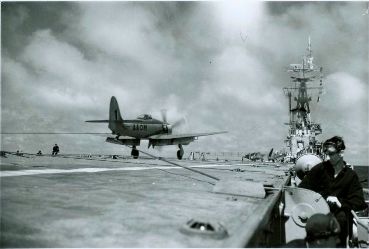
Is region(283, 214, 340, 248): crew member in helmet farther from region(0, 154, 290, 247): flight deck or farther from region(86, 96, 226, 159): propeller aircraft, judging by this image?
region(86, 96, 226, 159): propeller aircraft

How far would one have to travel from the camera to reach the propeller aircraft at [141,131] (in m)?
32.4

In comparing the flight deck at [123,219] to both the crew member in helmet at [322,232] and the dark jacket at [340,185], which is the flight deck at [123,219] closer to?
the crew member in helmet at [322,232]

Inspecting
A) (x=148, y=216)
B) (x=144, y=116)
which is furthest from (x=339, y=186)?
(x=144, y=116)

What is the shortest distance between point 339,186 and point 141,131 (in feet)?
93.7

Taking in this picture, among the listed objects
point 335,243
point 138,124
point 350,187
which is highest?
point 138,124

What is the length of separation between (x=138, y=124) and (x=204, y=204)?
28.4 m

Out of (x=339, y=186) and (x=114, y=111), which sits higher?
(x=114, y=111)

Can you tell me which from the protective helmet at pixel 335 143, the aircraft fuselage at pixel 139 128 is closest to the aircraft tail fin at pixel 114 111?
the aircraft fuselage at pixel 139 128

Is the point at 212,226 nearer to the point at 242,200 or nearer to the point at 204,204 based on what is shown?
the point at 204,204

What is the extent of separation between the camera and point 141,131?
33.4 m

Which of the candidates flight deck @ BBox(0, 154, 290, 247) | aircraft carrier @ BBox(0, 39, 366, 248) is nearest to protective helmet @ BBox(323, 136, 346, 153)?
aircraft carrier @ BBox(0, 39, 366, 248)

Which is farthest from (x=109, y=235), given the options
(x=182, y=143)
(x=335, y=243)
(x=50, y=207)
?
(x=182, y=143)

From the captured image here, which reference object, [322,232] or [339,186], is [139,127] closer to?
[339,186]

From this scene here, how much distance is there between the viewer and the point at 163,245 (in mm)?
3029
